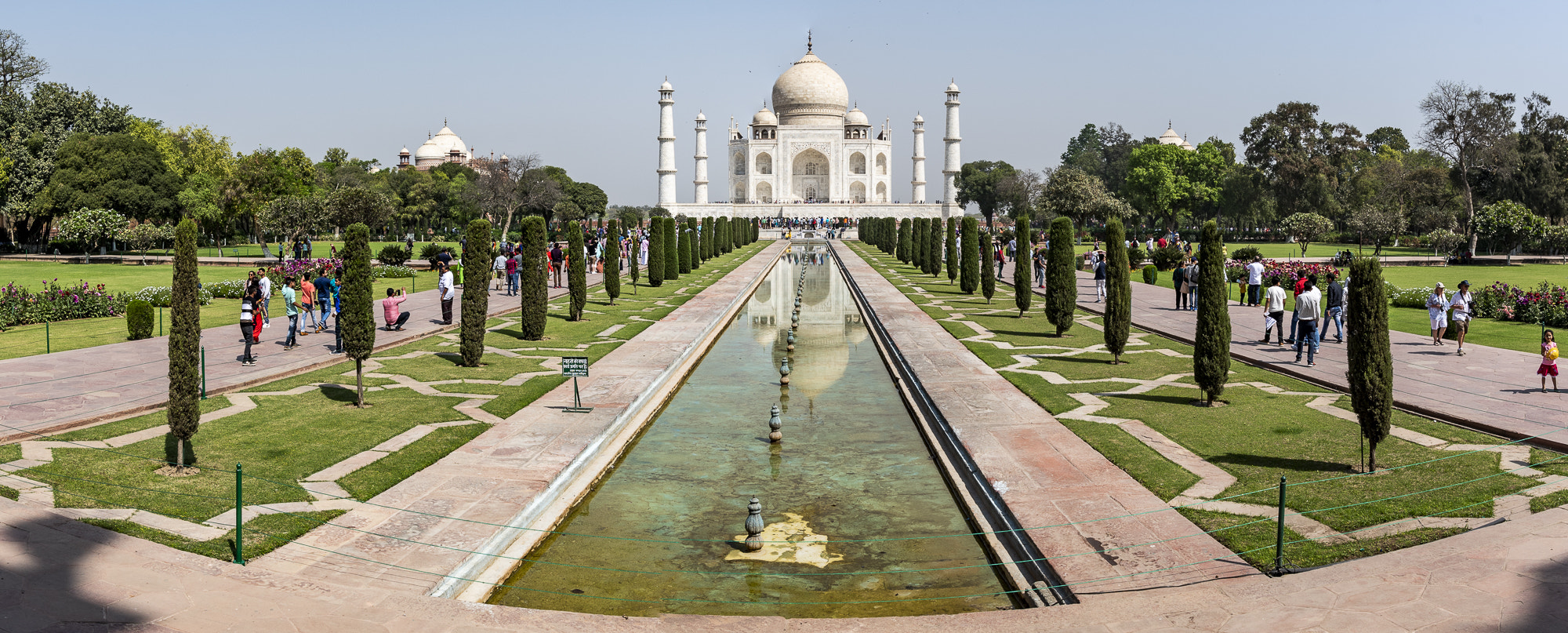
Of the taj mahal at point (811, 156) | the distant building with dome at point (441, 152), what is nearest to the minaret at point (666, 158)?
the taj mahal at point (811, 156)

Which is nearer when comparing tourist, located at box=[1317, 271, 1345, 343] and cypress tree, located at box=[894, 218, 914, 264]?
tourist, located at box=[1317, 271, 1345, 343]

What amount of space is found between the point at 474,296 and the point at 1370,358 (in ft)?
33.3

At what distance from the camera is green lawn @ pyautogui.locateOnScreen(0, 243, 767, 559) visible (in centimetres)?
753

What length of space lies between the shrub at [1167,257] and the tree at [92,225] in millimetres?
35007

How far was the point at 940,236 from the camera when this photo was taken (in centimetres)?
3459

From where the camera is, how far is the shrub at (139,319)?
1623 cm

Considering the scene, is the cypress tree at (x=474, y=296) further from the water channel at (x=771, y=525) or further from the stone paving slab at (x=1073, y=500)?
the stone paving slab at (x=1073, y=500)

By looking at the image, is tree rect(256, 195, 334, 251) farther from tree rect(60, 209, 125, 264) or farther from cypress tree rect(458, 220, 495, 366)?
cypress tree rect(458, 220, 495, 366)

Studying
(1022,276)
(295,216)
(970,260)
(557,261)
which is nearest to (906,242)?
(970,260)

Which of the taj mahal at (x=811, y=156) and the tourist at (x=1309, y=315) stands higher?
the taj mahal at (x=811, y=156)

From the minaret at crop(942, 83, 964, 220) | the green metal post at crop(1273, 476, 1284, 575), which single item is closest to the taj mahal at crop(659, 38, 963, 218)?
the minaret at crop(942, 83, 964, 220)

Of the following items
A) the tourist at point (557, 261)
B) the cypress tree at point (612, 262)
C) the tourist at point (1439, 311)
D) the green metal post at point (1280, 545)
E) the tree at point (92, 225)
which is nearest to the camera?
the green metal post at point (1280, 545)

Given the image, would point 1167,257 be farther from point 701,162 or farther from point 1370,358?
point 701,162

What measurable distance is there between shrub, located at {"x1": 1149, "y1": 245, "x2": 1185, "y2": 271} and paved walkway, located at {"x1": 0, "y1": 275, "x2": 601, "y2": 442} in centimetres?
2238
